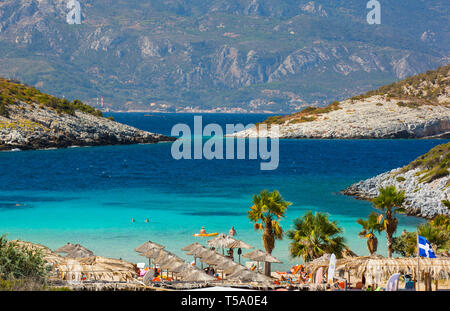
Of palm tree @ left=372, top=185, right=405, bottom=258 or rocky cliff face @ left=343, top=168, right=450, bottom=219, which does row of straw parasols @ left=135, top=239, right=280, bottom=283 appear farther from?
rocky cliff face @ left=343, top=168, right=450, bottom=219

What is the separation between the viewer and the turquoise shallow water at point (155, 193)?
1870 inches

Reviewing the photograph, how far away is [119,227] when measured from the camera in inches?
1989

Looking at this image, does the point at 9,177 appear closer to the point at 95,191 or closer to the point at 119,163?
the point at 95,191

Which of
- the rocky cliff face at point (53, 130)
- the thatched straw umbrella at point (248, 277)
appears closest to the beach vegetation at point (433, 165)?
the thatched straw umbrella at point (248, 277)

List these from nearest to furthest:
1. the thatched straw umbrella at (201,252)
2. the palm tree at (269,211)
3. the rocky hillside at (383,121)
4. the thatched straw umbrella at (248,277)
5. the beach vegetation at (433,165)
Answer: the thatched straw umbrella at (248,277)
the thatched straw umbrella at (201,252)
the palm tree at (269,211)
the beach vegetation at (433,165)
the rocky hillside at (383,121)

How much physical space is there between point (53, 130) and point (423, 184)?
10265 centimetres

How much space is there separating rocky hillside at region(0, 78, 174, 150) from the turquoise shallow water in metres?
7.22

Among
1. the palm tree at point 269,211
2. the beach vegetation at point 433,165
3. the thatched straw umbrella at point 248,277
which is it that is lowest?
the thatched straw umbrella at point 248,277

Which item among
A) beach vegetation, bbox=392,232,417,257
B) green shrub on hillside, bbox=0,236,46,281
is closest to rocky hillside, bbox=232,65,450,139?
beach vegetation, bbox=392,232,417,257

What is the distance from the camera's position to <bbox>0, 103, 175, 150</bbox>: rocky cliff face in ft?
438

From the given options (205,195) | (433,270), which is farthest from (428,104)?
(433,270)

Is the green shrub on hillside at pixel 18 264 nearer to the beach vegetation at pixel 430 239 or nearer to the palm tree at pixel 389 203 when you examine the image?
the beach vegetation at pixel 430 239

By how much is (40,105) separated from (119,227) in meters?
111

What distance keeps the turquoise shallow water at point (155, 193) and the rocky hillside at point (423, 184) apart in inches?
110
